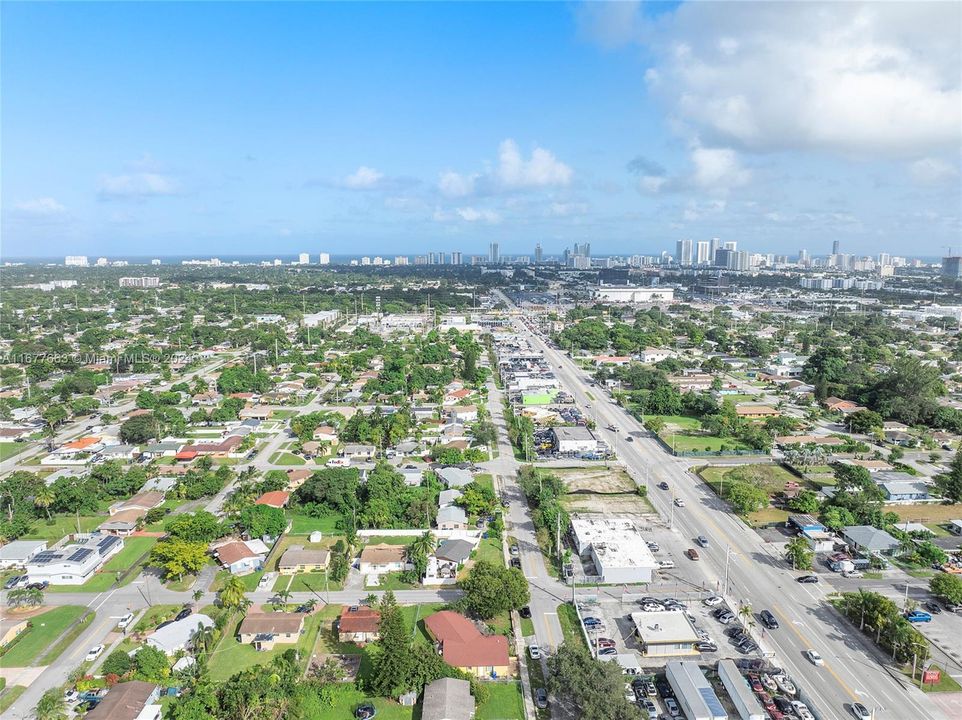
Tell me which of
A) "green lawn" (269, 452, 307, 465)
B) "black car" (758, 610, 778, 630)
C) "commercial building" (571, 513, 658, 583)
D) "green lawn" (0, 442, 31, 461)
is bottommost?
"green lawn" (0, 442, 31, 461)

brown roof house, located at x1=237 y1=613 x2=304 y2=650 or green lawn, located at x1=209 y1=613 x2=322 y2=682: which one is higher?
brown roof house, located at x1=237 y1=613 x2=304 y2=650

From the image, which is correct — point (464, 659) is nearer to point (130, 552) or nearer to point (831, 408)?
point (130, 552)

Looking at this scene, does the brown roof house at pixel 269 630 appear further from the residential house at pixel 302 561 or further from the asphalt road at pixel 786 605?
the asphalt road at pixel 786 605

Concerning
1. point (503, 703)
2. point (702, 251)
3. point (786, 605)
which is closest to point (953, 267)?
point (702, 251)

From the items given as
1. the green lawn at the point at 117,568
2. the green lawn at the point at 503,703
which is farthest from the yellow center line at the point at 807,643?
the green lawn at the point at 117,568

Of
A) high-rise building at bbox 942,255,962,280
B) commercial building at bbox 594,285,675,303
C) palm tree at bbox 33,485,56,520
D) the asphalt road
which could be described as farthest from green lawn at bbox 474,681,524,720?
high-rise building at bbox 942,255,962,280

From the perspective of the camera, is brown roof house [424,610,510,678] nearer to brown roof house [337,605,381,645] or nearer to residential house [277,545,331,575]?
brown roof house [337,605,381,645]

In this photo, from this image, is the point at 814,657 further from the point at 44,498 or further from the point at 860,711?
the point at 44,498

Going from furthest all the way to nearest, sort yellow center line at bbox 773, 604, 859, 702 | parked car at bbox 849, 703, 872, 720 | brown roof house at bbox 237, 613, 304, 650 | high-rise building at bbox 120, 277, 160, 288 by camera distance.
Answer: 1. high-rise building at bbox 120, 277, 160, 288
2. brown roof house at bbox 237, 613, 304, 650
3. yellow center line at bbox 773, 604, 859, 702
4. parked car at bbox 849, 703, 872, 720
